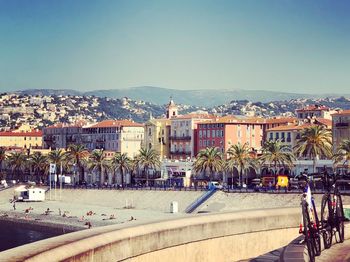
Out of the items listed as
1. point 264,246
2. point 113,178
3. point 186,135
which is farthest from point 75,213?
point 264,246

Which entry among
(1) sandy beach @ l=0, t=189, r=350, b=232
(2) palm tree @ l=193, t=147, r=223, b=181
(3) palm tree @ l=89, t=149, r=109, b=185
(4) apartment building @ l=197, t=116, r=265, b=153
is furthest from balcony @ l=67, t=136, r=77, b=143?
(2) palm tree @ l=193, t=147, r=223, b=181

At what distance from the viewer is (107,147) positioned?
588ft

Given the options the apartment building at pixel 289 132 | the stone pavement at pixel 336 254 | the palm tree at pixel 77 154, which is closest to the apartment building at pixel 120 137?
the palm tree at pixel 77 154

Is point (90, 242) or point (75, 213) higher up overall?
point (90, 242)

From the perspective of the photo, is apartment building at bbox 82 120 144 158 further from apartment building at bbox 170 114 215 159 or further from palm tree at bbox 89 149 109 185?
palm tree at bbox 89 149 109 185

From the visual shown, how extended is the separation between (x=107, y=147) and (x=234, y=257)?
161865 millimetres

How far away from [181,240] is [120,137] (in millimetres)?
157190

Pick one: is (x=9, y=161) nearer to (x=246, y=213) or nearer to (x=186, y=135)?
(x=186, y=135)

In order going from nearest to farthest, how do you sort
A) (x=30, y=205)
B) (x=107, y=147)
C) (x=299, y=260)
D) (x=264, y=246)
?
(x=299, y=260) → (x=264, y=246) → (x=30, y=205) → (x=107, y=147)

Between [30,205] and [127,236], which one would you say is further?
[30,205]

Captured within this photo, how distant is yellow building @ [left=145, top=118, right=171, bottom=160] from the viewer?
525ft

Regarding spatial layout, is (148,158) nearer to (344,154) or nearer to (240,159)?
(240,159)

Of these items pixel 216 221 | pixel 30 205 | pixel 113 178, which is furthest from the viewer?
pixel 113 178

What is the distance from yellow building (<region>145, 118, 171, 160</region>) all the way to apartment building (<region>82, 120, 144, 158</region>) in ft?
34.0
